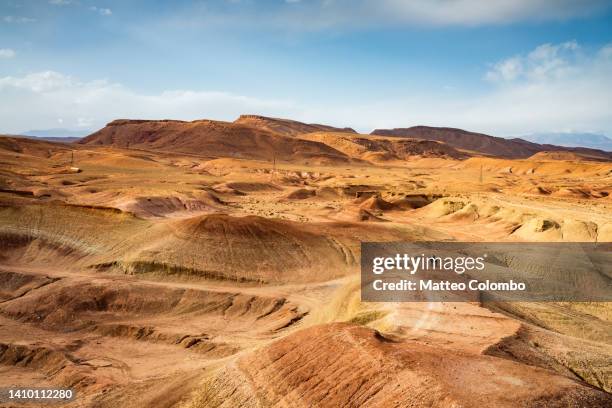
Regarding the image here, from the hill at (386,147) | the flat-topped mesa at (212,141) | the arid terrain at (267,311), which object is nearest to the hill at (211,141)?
the flat-topped mesa at (212,141)

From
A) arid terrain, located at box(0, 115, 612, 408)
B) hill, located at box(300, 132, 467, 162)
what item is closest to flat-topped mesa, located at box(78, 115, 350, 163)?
hill, located at box(300, 132, 467, 162)

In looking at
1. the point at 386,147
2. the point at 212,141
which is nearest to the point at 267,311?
the point at 212,141

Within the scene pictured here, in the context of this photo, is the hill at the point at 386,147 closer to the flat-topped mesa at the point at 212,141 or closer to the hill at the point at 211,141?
the flat-topped mesa at the point at 212,141

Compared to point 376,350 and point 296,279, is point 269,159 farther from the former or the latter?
point 376,350

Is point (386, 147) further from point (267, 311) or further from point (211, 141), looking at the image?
point (267, 311)

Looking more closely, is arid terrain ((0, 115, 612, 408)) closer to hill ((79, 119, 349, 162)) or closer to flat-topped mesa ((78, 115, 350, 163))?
flat-topped mesa ((78, 115, 350, 163))

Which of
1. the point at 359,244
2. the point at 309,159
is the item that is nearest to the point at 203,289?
the point at 359,244
